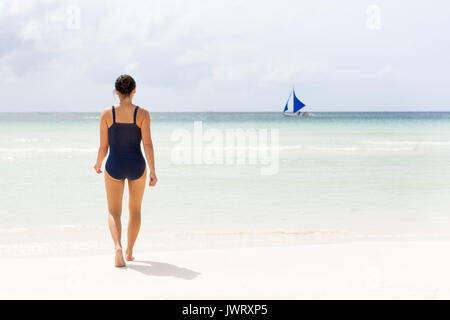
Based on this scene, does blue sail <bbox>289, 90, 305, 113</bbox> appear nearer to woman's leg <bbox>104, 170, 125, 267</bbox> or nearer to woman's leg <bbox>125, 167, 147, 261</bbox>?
woman's leg <bbox>125, 167, 147, 261</bbox>

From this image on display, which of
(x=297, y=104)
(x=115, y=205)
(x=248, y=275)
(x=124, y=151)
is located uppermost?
(x=297, y=104)

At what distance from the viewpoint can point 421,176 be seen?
969 cm

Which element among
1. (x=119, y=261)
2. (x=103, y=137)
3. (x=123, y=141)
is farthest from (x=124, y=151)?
(x=119, y=261)

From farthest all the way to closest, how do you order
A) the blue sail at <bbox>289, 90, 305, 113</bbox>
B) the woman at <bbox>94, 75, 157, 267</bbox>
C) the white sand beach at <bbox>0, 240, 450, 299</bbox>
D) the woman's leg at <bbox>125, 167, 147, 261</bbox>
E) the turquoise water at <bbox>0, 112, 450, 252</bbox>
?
the blue sail at <bbox>289, 90, 305, 113</bbox> < the turquoise water at <bbox>0, 112, 450, 252</bbox> < the woman's leg at <bbox>125, 167, 147, 261</bbox> < the woman at <bbox>94, 75, 157, 267</bbox> < the white sand beach at <bbox>0, 240, 450, 299</bbox>

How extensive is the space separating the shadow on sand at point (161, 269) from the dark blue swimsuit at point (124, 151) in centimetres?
62

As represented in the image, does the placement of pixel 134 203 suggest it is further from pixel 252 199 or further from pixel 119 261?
pixel 252 199

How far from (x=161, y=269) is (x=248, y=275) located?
593mm

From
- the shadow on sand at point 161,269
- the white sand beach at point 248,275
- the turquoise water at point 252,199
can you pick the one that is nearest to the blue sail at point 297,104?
the turquoise water at point 252,199

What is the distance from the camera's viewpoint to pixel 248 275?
10.0 feet

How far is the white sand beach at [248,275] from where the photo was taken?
8.89 ft

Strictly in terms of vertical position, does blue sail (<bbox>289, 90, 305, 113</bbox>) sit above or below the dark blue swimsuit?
above

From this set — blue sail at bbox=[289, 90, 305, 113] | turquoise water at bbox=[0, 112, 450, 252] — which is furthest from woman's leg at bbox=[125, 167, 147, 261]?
blue sail at bbox=[289, 90, 305, 113]

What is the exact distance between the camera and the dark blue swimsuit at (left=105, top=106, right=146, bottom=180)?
3025mm
